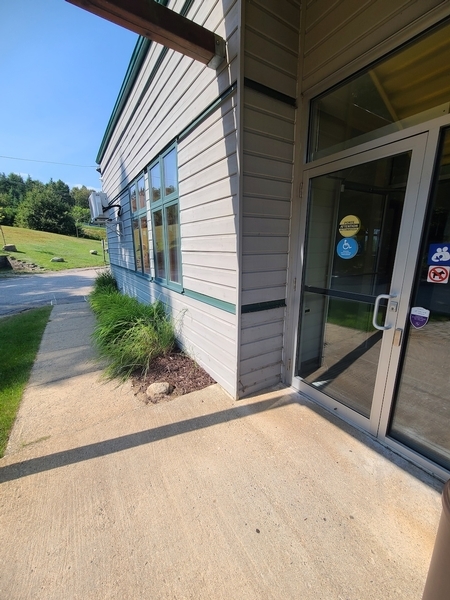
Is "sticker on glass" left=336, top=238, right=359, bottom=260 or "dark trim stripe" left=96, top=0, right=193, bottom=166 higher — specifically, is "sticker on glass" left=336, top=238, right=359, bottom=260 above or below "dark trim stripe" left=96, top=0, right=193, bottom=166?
below

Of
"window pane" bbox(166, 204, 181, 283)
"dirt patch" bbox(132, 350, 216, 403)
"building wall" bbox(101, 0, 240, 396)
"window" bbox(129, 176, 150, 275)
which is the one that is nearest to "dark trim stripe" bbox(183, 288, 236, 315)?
"building wall" bbox(101, 0, 240, 396)

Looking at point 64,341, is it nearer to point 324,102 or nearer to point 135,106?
point 135,106

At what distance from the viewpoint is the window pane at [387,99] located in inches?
56.9

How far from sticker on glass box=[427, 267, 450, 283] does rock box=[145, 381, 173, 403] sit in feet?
8.06

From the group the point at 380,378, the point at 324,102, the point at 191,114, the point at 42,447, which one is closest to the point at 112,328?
the point at 42,447

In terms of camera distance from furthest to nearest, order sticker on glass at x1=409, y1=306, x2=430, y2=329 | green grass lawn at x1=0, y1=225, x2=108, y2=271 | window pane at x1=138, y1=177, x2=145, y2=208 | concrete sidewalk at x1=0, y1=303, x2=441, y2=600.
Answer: green grass lawn at x1=0, y1=225, x2=108, y2=271
window pane at x1=138, y1=177, x2=145, y2=208
sticker on glass at x1=409, y1=306, x2=430, y2=329
concrete sidewalk at x1=0, y1=303, x2=441, y2=600

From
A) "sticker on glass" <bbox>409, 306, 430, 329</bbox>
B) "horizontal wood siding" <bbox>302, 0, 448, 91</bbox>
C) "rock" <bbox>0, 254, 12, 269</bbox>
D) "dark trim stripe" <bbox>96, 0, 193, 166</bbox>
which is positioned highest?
"dark trim stripe" <bbox>96, 0, 193, 166</bbox>

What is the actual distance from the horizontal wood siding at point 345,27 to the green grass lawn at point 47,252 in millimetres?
19248

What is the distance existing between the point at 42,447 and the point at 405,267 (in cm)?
303

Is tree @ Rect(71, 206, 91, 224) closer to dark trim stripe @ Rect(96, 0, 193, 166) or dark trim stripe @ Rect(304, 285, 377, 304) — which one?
dark trim stripe @ Rect(96, 0, 193, 166)

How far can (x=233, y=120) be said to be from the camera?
6.54 ft

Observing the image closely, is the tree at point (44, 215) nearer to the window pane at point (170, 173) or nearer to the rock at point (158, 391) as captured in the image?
the window pane at point (170, 173)

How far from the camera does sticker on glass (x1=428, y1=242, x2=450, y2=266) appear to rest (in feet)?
4.71

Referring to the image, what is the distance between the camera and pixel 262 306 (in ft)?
7.62
